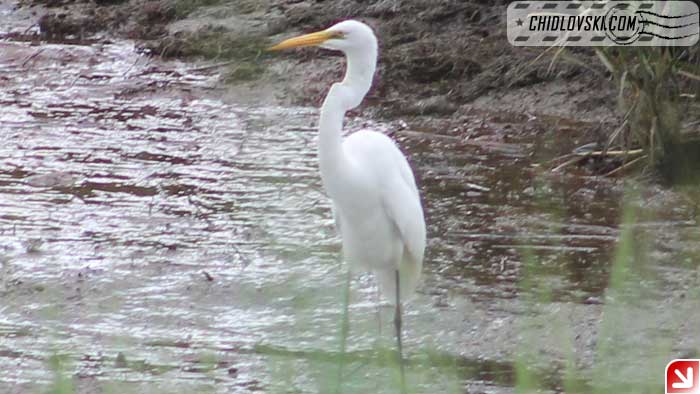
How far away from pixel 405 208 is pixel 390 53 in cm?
494

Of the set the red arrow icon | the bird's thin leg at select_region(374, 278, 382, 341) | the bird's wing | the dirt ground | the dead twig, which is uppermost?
the dirt ground

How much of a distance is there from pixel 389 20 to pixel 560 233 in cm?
436

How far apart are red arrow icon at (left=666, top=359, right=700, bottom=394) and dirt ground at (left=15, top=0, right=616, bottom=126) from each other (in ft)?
15.4

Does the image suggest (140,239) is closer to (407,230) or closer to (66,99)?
(407,230)

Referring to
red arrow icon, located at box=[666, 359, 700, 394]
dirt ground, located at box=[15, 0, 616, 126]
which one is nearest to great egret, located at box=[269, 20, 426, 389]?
red arrow icon, located at box=[666, 359, 700, 394]

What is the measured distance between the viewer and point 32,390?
17.3 ft

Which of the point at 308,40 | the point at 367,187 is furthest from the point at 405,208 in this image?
the point at 308,40

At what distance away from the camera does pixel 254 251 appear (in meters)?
6.85

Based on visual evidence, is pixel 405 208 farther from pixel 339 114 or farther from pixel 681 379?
pixel 681 379

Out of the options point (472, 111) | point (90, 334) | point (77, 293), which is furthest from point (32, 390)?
point (472, 111)

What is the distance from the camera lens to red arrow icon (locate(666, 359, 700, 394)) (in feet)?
12.8

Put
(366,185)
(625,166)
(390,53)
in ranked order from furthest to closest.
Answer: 1. (390,53)
2. (625,166)
3. (366,185)

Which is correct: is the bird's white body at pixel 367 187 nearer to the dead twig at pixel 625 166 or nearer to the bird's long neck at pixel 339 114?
the bird's long neck at pixel 339 114

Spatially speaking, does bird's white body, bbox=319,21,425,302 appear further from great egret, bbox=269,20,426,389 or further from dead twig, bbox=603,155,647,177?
dead twig, bbox=603,155,647,177
